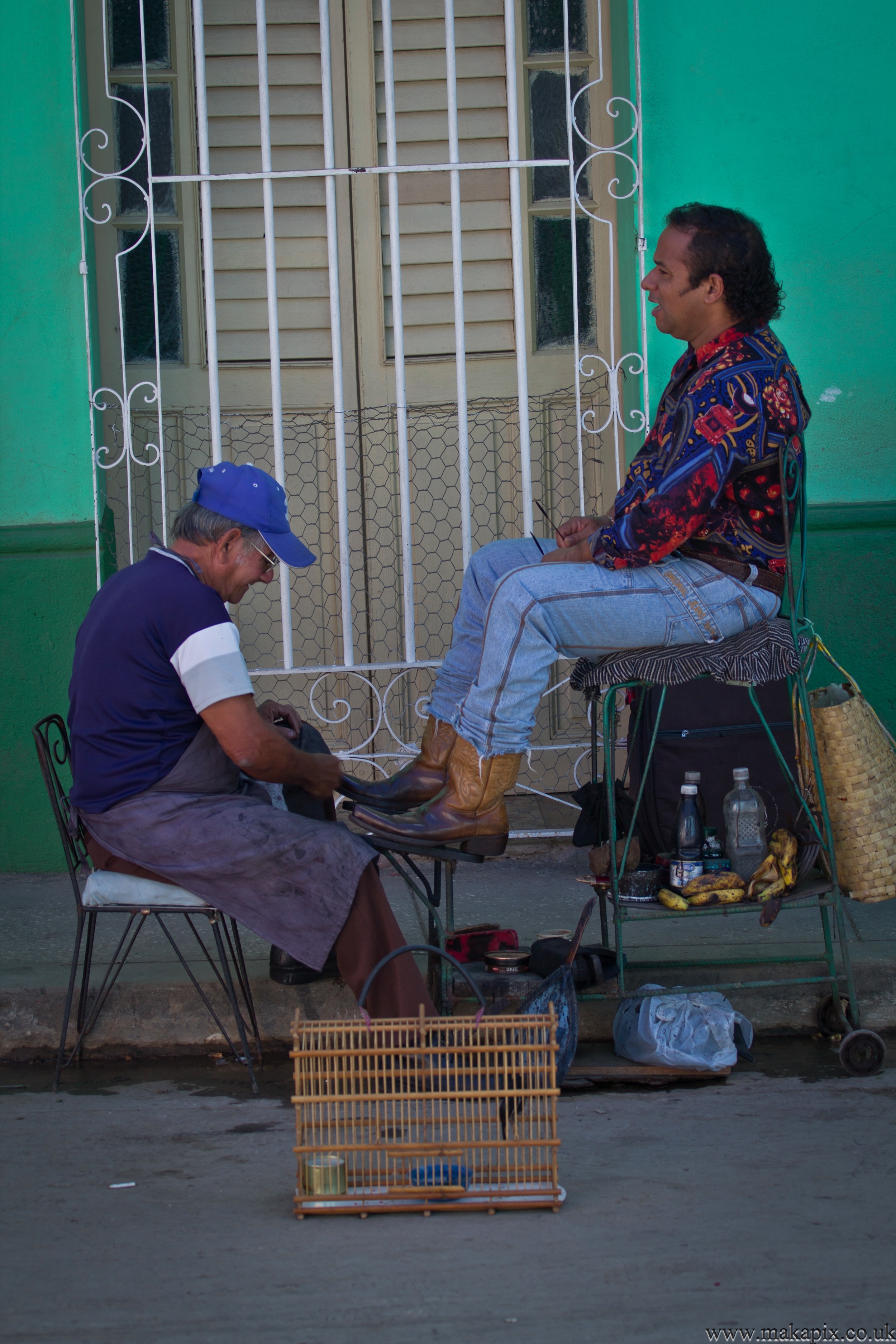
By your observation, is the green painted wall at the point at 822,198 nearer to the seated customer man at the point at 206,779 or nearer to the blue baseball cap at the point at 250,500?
the blue baseball cap at the point at 250,500

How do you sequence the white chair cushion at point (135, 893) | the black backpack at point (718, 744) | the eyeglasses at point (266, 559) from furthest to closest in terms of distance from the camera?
the black backpack at point (718, 744)
the eyeglasses at point (266, 559)
the white chair cushion at point (135, 893)

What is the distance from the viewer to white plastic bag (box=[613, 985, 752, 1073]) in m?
3.13

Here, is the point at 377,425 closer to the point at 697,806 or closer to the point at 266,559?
the point at 266,559

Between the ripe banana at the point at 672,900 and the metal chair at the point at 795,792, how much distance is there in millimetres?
17

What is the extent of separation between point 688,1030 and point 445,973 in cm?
62

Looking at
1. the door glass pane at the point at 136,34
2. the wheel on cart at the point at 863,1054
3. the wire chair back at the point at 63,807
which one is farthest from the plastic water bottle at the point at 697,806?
the door glass pane at the point at 136,34

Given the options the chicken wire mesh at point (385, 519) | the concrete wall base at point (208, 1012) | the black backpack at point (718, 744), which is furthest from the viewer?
the chicken wire mesh at point (385, 519)

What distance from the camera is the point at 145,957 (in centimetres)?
392

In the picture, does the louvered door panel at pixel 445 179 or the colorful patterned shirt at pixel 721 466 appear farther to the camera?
the louvered door panel at pixel 445 179

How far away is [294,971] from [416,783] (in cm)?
63

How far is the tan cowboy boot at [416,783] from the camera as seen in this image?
331cm

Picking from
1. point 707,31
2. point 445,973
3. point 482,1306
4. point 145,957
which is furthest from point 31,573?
point 482,1306

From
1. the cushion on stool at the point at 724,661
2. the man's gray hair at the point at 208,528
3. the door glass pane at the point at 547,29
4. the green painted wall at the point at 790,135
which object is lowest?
the cushion on stool at the point at 724,661

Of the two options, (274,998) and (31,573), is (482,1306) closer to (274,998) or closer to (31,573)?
(274,998)
